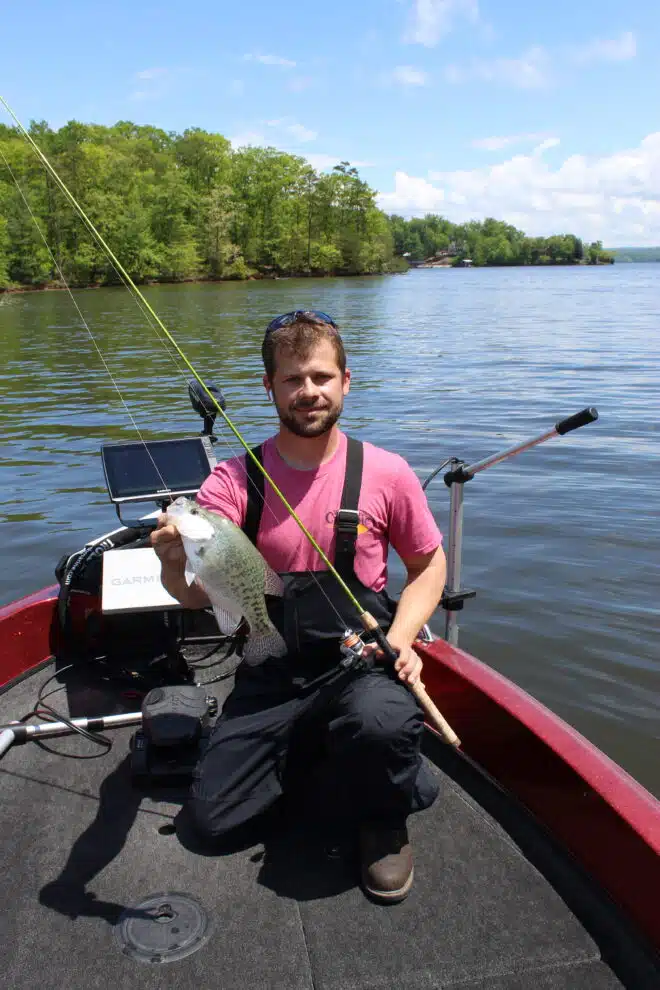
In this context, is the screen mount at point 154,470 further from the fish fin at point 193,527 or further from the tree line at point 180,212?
the tree line at point 180,212

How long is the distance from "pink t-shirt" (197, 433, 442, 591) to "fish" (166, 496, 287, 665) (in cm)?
22

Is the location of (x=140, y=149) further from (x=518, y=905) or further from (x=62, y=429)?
(x=518, y=905)

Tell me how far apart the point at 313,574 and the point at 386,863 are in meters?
1.06

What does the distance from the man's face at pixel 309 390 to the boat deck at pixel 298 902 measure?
1604mm

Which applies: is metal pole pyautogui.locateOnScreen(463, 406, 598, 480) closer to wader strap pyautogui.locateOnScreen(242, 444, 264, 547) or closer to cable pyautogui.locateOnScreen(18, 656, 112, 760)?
wader strap pyautogui.locateOnScreen(242, 444, 264, 547)

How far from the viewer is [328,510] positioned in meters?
3.21

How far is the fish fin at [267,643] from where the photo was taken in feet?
9.73

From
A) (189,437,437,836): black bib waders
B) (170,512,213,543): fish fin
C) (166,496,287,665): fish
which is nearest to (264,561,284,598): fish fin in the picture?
(166,496,287,665): fish

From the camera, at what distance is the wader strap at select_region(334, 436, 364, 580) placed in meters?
3.14

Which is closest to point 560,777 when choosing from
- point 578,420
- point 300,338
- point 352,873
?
Result: point 352,873

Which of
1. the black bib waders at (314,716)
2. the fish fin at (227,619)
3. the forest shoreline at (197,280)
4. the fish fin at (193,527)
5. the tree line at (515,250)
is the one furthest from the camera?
the tree line at (515,250)

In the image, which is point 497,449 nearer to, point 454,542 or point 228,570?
point 454,542

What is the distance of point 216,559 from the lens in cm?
266

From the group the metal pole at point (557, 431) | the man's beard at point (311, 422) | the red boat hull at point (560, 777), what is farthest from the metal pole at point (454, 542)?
the man's beard at point (311, 422)
